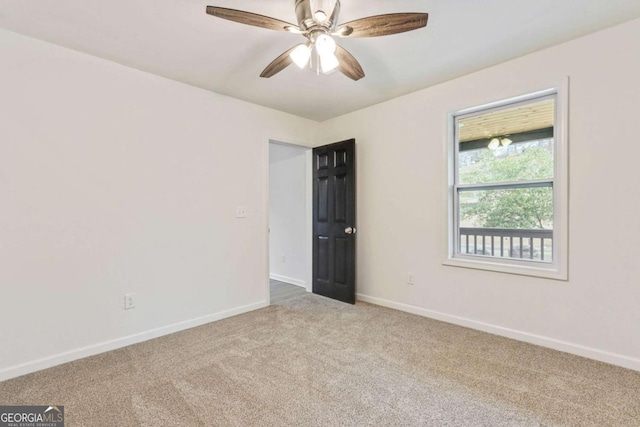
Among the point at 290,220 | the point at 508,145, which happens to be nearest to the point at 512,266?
the point at 508,145

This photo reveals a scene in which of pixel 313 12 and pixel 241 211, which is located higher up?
pixel 313 12

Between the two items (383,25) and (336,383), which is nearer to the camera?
(383,25)

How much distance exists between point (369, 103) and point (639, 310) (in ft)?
9.68

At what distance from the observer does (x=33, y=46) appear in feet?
7.26

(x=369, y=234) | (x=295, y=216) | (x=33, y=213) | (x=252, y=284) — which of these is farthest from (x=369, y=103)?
(x=33, y=213)

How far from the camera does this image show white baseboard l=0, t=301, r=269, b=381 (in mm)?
2146

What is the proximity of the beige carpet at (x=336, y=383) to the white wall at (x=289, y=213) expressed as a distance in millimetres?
1906

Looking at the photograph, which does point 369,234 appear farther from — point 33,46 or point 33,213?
point 33,46

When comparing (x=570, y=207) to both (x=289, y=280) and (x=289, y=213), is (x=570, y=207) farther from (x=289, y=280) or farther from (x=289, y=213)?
(x=289, y=280)

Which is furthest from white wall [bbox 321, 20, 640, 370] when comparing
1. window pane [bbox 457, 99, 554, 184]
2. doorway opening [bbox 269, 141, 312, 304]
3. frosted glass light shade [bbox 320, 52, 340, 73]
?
frosted glass light shade [bbox 320, 52, 340, 73]

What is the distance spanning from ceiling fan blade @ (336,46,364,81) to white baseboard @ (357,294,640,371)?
243 centimetres

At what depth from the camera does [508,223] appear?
286 centimetres

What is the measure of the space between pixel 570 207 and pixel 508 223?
52 centimetres

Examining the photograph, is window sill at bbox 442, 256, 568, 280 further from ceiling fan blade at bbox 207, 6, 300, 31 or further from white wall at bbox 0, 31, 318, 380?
ceiling fan blade at bbox 207, 6, 300, 31
